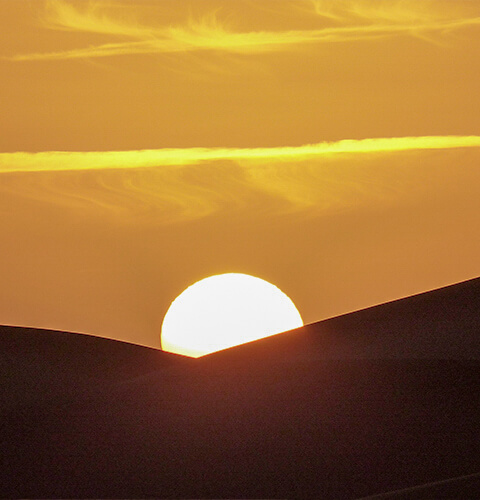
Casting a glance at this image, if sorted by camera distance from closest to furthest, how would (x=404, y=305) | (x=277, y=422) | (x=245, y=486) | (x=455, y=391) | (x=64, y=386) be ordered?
1. (x=245, y=486)
2. (x=277, y=422)
3. (x=455, y=391)
4. (x=64, y=386)
5. (x=404, y=305)

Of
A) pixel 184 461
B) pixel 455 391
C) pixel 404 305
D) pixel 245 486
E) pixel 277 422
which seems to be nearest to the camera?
pixel 245 486

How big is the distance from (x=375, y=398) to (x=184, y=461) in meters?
2.64

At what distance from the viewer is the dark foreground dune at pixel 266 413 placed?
7.38m

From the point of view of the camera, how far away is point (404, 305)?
426 inches

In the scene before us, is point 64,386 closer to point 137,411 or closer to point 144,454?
point 137,411

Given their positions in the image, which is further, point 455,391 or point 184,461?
point 455,391

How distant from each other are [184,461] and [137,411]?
1.42 metres

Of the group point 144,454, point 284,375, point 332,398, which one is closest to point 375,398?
point 332,398

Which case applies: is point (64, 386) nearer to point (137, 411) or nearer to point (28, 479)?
point (137, 411)

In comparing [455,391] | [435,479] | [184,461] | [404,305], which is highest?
[404,305]

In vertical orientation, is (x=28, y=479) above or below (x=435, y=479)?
above

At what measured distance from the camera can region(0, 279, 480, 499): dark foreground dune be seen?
7383 millimetres

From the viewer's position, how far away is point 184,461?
7770 millimetres

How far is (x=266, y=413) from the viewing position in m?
8.64
